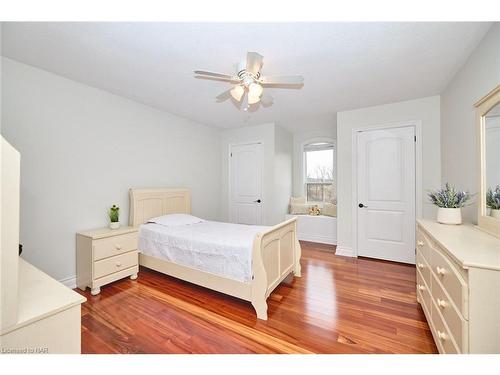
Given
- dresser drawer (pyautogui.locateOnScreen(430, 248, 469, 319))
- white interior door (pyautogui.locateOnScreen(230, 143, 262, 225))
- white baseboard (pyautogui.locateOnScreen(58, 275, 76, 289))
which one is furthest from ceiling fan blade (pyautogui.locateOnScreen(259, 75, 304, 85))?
white baseboard (pyautogui.locateOnScreen(58, 275, 76, 289))

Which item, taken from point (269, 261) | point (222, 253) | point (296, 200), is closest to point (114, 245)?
point (222, 253)

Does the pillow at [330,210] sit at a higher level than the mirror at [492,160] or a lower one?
lower

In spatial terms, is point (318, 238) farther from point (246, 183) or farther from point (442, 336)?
point (442, 336)

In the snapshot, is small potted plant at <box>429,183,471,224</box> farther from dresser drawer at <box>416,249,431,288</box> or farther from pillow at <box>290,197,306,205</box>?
pillow at <box>290,197,306,205</box>

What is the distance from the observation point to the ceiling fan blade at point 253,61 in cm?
143

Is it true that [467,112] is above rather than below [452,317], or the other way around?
above

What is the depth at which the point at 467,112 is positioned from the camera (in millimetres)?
2000

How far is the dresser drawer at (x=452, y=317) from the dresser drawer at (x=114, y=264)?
2.85 meters

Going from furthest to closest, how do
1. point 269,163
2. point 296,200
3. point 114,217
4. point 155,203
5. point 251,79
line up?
1. point 296,200
2. point 269,163
3. point 155,203
4. point 114,217
5. point 251,79

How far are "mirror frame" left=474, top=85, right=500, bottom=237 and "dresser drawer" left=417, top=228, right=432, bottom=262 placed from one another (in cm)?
38

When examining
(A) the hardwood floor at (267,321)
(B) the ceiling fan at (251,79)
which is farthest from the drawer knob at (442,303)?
(B) the ceiling fan at (251,79)

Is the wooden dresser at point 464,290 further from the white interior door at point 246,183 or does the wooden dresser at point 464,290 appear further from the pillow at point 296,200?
the pillow at point 296,200

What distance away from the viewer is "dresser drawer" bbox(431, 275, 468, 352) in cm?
95

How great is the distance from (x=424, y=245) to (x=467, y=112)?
4.83 ft
